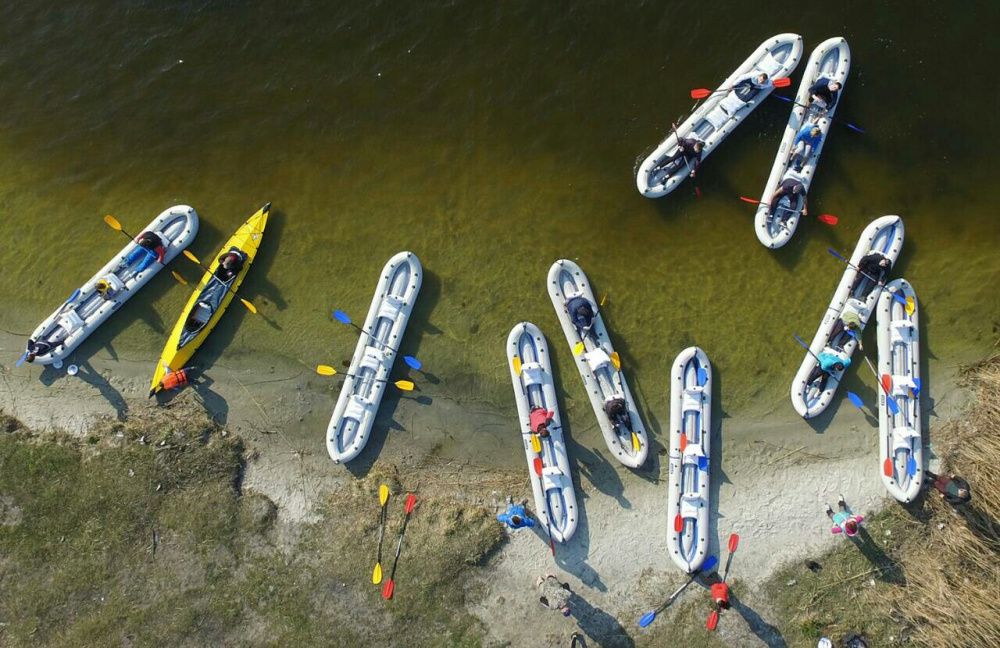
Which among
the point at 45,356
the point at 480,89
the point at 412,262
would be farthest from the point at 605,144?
the point at 45,356

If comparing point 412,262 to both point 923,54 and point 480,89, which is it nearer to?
point 480,89

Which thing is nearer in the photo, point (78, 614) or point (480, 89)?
point (78, 614)

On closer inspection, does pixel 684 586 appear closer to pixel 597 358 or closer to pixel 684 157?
pixel 597 358

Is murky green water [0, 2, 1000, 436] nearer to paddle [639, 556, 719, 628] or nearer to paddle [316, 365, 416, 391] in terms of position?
paddle [316, 365, 416, 391]

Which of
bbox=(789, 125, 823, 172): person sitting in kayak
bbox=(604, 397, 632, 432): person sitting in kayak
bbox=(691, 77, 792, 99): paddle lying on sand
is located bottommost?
bbox=(604, 397, 632, 432): person sitting in kayak

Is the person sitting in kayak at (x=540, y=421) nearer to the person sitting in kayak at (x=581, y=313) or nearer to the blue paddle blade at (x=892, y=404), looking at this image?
the person sitting in kayak at (x=581, y=313)

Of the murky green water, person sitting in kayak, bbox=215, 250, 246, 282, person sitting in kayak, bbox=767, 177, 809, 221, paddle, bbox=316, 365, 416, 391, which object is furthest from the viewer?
the murky green water

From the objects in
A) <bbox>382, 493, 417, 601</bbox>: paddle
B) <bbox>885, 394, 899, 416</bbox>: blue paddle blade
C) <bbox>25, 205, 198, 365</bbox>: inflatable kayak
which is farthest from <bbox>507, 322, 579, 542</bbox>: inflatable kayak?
<bbox>25, 205, 198, 365</bbox>: inflatable kayak
